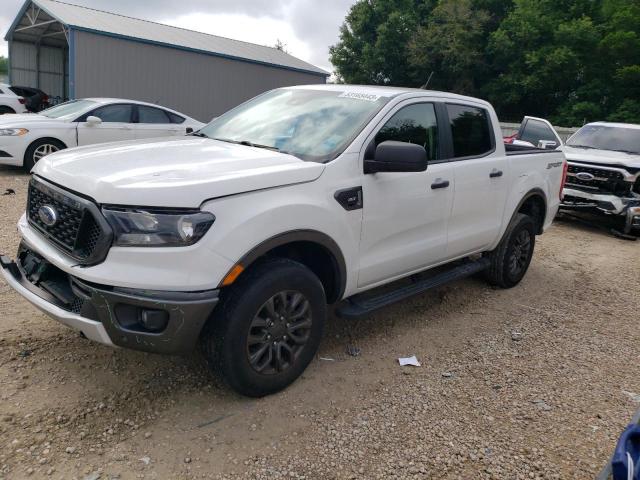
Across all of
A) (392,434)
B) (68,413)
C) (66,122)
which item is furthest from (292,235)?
(66,122)

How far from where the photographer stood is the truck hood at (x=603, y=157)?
8.77m

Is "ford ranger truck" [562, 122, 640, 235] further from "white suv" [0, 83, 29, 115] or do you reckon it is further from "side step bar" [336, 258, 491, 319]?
"white suv" [0, 83, 29, 115]

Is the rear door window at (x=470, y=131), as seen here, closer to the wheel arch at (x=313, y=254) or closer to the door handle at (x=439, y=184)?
the door handle at (x=439, y=184)

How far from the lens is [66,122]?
906cm

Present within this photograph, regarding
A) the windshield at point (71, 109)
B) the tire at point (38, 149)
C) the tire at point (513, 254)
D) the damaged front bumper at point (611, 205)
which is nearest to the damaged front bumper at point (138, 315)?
the tire at point (513, 254)

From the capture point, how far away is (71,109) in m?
9.62

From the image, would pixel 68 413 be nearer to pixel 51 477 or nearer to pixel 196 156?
pixel 51 477

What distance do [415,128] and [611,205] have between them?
613cm

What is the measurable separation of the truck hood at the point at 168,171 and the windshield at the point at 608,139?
8699 mm

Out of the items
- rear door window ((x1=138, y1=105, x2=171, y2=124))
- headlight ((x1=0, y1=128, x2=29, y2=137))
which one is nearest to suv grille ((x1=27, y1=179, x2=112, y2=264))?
headlight ((x1=0, y1=128, x2=29, y2=137))

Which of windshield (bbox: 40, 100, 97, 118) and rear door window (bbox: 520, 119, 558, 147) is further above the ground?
rear door window (bbox: 520, 119, 558, 147)

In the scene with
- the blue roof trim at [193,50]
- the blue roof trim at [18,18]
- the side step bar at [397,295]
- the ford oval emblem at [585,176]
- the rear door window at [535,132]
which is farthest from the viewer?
the blue roof trim at [18,18]

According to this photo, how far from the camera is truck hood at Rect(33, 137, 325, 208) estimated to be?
2590mm

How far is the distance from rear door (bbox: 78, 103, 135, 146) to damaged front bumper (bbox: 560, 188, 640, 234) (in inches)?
309
